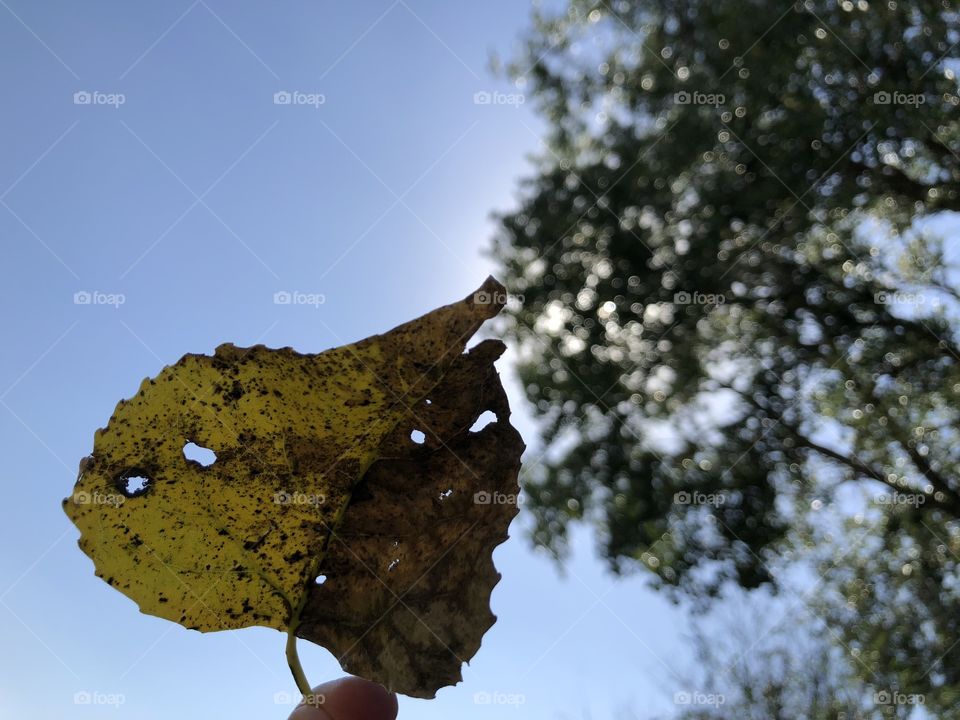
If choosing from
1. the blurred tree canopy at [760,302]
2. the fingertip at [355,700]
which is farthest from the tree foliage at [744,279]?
the fingertip at [355,700]

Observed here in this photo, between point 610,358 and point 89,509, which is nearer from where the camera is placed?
point 89,509

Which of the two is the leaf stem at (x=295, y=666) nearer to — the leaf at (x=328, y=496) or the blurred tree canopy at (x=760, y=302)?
the leaf at (x=328, y=496)

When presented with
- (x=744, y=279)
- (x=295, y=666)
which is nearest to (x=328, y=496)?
(x=295, y=666)

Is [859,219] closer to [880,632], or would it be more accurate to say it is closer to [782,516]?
[782,516]

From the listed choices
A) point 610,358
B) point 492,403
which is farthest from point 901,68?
point 492,403

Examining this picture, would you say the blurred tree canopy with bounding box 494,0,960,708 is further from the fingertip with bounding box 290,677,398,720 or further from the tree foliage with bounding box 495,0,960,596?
the fingertip with bounding box 290,677,398,720

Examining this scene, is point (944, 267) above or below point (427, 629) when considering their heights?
above

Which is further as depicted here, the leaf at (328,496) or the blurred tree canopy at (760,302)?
the blurred tree canopy at (760,302)
